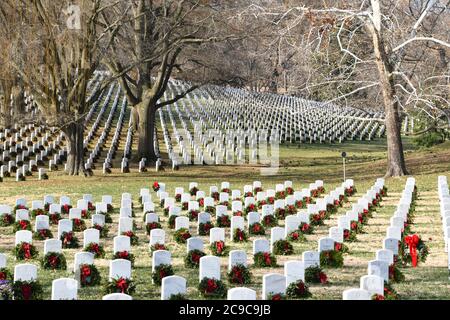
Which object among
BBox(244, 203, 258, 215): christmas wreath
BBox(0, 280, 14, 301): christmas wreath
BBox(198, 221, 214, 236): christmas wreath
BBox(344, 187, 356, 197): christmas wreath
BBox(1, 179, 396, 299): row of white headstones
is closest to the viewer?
BBox(1, 179, 396, 299): row of white headstones

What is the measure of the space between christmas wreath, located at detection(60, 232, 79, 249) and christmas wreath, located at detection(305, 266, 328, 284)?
5450mm

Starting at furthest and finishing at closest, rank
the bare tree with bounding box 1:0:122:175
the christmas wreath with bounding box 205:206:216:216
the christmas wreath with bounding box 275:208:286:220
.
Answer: the bare tree with bounding box 1:0:122:175
the christmas wreath with bounding box 205:206:216:216
the christmas wreath with bounding box 275:208:286:220

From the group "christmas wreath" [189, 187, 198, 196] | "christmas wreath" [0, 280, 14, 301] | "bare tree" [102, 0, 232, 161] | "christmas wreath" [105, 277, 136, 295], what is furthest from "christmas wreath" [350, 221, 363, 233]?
"bare tree" [102, 0, 232, 161]

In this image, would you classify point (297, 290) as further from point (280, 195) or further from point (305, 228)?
point (280, 195)

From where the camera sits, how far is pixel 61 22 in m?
29.8

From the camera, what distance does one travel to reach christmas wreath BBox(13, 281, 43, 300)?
12.0m

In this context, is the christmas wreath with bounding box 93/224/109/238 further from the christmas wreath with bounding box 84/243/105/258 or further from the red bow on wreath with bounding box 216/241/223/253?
the red bow on wreath with bounding box 216/241/223/253

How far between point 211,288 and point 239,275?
0.92 meters

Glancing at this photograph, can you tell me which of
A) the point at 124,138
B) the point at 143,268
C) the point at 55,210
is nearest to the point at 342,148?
the point at 124,138

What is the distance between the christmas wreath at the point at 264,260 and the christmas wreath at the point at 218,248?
1117mm

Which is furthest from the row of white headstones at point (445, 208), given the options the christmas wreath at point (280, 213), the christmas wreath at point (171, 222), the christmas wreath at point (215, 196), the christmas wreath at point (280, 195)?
the christmas wreath at point (215, 196)

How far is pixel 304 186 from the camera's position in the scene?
28516 millimetres

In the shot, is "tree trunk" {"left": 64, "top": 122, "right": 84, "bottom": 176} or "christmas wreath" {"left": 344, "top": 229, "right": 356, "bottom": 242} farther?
"tree trunk" {"left": 64, "top": 122, "right": 84, "bottom": 176}

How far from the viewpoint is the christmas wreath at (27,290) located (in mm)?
12016
